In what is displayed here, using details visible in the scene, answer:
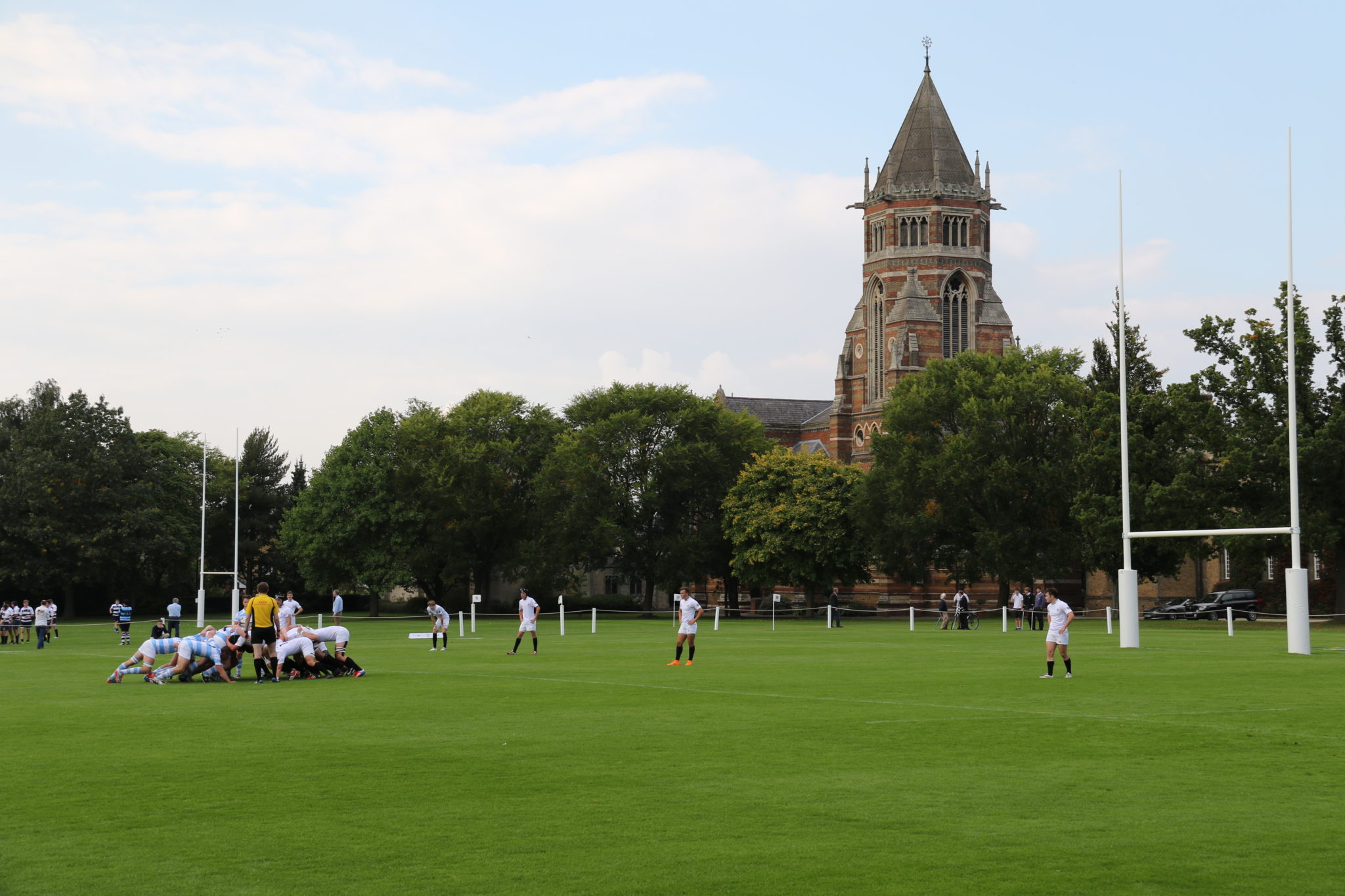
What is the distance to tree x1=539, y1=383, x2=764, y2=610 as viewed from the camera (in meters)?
77.8

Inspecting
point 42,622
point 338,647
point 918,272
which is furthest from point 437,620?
point 918,272

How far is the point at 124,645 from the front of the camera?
41469mm

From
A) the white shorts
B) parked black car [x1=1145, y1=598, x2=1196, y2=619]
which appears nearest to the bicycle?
parked black car [x1=1145, y1=598, x2=1196, y2=619]

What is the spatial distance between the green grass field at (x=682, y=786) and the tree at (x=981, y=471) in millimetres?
44496

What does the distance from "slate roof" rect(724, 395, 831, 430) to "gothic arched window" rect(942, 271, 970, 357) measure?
65.7 feet

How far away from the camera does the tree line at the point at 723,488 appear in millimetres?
54094

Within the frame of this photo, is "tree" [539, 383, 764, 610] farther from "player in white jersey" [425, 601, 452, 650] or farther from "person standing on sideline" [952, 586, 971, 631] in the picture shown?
"player in white jersey" [425, 601, 452, 650]

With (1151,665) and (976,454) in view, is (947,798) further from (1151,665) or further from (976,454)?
(976,454)

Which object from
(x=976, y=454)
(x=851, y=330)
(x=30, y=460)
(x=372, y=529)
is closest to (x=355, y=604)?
(x=372, y=529)

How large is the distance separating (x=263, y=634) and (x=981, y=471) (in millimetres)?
48711

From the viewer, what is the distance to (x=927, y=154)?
4033 inches

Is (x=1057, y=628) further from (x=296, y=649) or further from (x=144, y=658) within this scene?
(x=144, y=658)

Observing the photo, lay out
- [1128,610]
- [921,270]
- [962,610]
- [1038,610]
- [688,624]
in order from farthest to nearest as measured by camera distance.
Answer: [921,270] < [962,610] < [1038,610] < [1128,610] < [688,624]

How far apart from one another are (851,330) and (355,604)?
41.8 m
